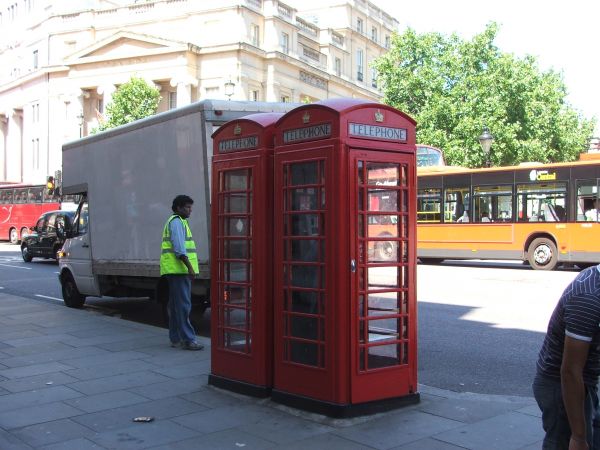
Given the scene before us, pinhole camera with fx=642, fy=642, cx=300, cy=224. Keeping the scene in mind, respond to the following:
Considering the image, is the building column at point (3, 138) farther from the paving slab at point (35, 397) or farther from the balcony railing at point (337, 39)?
the paving slab at point (35, 397)

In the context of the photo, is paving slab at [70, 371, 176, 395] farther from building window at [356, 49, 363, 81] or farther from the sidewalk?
building window at [356, 49, 363, 81]

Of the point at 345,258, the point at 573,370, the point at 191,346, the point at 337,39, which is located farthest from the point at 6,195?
the point at 573,370

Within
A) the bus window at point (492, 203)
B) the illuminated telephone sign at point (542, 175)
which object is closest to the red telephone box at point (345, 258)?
the illuminated telephone sign at point (542, 175)

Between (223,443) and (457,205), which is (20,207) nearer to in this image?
(457,205)

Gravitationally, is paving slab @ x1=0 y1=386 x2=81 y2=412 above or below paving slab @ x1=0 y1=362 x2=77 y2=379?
below

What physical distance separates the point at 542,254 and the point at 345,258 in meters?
15.9

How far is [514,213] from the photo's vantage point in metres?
20.1

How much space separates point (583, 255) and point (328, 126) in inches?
616

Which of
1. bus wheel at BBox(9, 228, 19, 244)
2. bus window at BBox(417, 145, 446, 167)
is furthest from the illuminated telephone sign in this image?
bus wheel at BBox(9, 228, 19, 244)

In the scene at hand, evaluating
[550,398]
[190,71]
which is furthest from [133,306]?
[190,71]

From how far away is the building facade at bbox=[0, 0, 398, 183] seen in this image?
48969 millimetres

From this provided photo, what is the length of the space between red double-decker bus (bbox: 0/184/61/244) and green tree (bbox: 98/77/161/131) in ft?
30.1

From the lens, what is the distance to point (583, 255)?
60.6 ft

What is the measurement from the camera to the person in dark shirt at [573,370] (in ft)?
8.56
